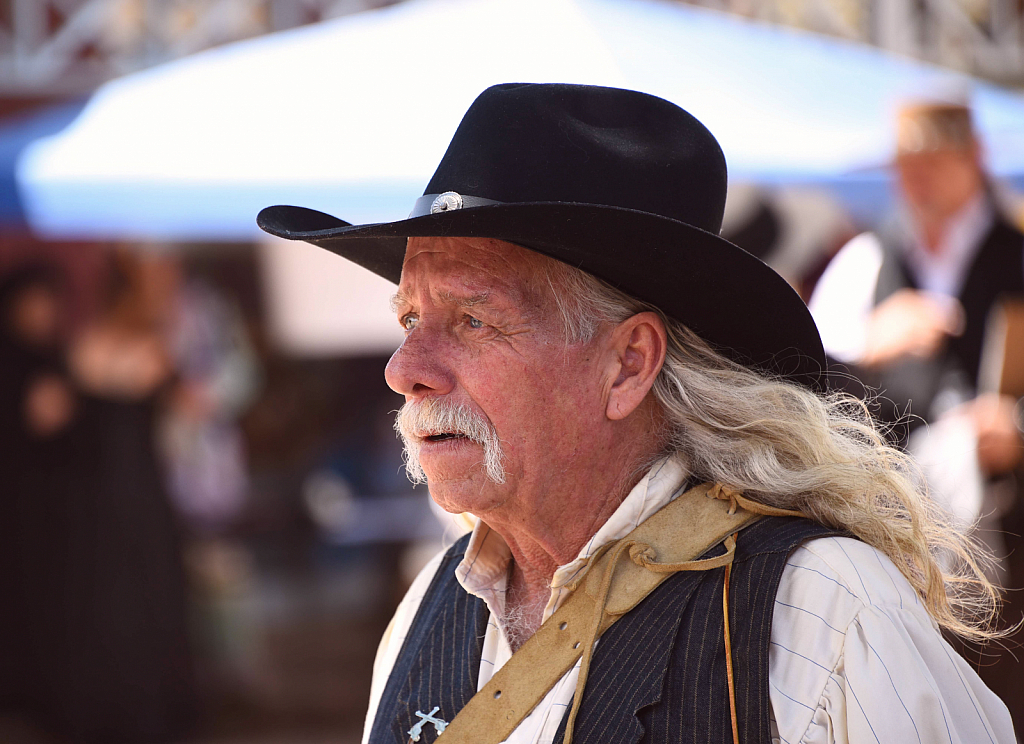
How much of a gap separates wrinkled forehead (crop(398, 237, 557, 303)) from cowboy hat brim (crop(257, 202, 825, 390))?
1.1 inches

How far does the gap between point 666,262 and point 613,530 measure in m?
0.43

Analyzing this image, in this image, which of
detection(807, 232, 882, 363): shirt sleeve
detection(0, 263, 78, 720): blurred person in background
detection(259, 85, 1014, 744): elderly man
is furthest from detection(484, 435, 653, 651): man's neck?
detection(0, 263, 78, 720): blurred person in background

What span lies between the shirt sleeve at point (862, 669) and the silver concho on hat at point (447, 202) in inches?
29.7

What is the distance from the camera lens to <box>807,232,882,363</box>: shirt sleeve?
393 centimetres

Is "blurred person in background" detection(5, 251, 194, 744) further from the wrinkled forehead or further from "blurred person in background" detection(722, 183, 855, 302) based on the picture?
the wrinkled forehead

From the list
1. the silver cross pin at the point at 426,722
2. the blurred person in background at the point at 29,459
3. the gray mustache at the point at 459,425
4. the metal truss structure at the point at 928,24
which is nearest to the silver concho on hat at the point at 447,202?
the gray mustache at the point at 459,425

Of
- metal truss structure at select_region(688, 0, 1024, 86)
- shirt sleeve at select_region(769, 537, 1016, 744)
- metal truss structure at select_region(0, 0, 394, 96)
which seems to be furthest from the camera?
metal truss structure at select_region(688, 0, 1024, 86)

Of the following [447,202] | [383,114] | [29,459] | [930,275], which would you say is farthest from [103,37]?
[447,202]

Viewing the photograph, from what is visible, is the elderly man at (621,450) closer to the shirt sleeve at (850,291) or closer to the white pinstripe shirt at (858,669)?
the white pinstripe shirt at (858,669)

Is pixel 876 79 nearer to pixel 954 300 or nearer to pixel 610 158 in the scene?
pixel 954 300

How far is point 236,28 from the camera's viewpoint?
5418 mm

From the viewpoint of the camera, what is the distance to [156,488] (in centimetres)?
523

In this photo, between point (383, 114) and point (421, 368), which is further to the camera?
point (383, 114)

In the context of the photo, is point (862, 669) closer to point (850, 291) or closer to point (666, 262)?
point (666, 262)
